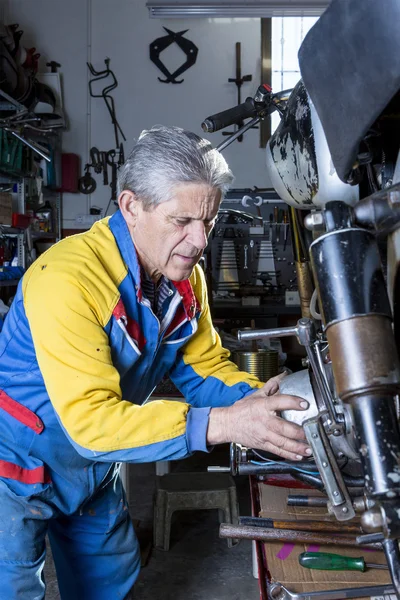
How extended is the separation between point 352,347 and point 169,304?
890mm

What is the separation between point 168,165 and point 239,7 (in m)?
3.87

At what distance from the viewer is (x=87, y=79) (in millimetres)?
6105

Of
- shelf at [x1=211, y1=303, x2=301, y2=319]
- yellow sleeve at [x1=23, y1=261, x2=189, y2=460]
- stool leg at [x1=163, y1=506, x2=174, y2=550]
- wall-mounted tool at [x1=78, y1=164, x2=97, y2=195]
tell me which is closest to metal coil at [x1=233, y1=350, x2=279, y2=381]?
stool leg at [x1=163, y1=506, x2=174, y2=550]

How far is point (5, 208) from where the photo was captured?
4.11m

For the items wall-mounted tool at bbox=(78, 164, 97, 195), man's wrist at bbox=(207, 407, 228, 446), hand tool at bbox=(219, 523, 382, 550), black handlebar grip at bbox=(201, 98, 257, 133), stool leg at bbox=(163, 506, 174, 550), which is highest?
wall-mounted tool at bbox=(78, 164, 97, 195)

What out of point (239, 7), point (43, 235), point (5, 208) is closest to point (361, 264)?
point (5, 208)

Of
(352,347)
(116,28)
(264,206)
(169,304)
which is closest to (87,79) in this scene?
(116,28)

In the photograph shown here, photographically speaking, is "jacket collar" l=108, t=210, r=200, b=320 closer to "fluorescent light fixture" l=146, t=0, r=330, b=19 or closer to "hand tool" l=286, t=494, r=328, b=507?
"hand tool" l=286, t=494, r=328, b=507

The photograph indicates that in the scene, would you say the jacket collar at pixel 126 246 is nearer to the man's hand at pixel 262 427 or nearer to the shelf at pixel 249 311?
the man's hand at pixel 262 427

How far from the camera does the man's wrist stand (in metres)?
1.04

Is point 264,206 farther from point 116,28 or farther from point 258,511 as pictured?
point 258,511

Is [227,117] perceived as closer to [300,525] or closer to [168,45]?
[300,525]

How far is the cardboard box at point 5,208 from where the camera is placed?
4.05 meters

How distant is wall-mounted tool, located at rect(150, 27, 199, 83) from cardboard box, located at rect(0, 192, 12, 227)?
2557 millimetres
